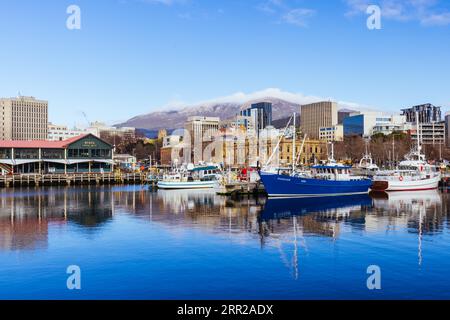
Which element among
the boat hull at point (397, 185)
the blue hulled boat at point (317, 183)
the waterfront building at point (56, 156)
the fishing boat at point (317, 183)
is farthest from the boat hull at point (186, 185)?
the waterfront building at point (56, 156)

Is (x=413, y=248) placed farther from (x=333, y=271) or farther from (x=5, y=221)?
(x=5, y=221)

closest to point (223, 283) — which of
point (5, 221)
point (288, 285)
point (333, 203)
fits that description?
point (288, 285)

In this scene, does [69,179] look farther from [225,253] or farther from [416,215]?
[225,253]

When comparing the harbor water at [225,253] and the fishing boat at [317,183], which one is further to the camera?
the fishing boat at [317,183]

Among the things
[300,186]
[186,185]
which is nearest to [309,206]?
[300,186]

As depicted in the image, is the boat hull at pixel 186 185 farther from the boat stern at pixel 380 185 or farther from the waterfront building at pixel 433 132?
the waterfront building at pixel 433 132

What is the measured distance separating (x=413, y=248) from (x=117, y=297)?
16.7 metres

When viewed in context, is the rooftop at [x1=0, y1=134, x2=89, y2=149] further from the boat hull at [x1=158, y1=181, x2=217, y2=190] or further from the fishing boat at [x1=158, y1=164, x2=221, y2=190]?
the boat hull at [x1=158, y1=181, x2=217, y2=190]

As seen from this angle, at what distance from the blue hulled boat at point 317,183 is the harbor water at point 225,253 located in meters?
11.7

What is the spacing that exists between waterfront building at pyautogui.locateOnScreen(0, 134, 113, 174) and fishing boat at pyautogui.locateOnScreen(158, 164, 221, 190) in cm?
2563

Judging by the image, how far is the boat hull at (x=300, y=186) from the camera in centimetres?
5503

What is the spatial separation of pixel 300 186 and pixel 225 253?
3312 centimetres

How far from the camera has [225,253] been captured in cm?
2450

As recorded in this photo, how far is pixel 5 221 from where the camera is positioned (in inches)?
1407
